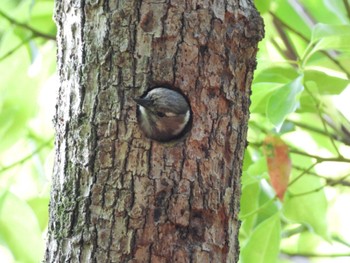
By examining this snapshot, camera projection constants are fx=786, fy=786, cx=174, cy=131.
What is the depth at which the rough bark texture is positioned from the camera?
3.93ft

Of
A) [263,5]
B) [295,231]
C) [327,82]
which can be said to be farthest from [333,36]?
[295,231]

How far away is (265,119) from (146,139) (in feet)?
1.87

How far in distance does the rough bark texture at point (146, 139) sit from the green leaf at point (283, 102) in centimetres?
5

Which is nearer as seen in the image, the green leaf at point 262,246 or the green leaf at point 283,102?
the green leaf at point 283,102

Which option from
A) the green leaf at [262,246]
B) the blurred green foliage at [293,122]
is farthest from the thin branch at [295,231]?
the green leaf at [262,246]

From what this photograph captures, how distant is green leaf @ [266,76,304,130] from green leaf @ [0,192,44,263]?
1.74 feet

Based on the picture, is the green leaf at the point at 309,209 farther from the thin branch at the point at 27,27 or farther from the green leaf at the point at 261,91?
the thin branch at the point at 27,27

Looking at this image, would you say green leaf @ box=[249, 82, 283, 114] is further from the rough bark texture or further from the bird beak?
the bird beak

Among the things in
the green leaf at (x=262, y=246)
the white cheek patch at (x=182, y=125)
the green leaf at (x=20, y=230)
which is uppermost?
the white cheek patch at (x=182, y=125)

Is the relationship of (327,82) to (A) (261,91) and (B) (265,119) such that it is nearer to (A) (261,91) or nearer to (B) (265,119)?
(A) (261,91)

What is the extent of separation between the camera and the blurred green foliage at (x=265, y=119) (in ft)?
4.87

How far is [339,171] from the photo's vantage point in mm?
2158

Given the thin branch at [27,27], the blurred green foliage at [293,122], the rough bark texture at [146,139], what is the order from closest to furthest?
the rough bark texture at [146,139] < the blurred green foliage at [293,122] < the thin branch at [27,27]

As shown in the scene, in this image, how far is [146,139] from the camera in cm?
124
